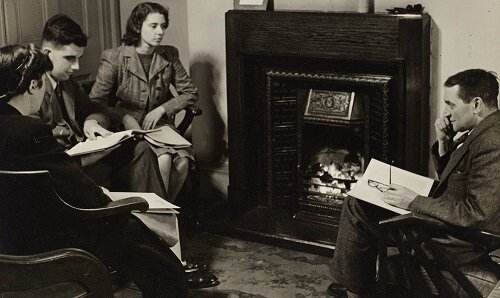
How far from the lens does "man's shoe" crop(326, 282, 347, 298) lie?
3.57 metres

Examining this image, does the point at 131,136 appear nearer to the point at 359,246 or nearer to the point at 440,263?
the point at 359,246

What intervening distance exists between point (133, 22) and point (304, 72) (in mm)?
1000

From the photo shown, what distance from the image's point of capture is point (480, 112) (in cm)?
294

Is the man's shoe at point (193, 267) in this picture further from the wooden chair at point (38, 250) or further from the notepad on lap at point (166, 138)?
the wooden chair at point (38, 250)

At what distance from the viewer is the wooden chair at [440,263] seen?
2662 mm

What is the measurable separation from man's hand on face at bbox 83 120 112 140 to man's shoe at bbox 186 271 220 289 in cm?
84

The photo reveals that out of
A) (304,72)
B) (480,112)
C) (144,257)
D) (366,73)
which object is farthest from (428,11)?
(144,257)

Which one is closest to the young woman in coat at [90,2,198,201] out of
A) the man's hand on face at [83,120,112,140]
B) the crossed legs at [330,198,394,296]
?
the man's hand on face at [83,120,112,140]

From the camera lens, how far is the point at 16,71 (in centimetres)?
264

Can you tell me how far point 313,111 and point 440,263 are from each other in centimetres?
171

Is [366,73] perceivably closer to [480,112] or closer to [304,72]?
[304,72]

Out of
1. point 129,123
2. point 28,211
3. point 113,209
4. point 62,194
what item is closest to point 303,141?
point 129,123

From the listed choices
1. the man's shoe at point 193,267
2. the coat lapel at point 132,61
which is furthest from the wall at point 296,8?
the man's shoe at point 193,267

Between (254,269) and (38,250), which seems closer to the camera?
(38,250)
